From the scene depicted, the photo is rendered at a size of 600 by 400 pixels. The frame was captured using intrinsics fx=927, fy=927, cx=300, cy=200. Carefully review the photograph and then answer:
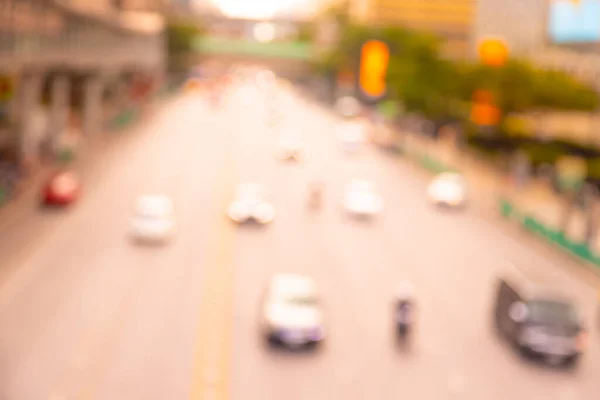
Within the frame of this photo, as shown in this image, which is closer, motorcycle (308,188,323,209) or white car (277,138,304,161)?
motorcycle (308,188,323,209)

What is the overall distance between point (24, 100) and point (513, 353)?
37353 mm

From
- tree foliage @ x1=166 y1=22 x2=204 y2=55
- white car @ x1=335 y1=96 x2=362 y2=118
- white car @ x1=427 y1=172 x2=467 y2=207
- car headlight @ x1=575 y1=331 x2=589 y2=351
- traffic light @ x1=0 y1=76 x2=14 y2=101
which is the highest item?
tree foliage @ x1=166 y1=22 x2=204 y2=55

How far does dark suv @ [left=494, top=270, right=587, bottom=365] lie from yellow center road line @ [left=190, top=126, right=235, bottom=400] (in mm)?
7354

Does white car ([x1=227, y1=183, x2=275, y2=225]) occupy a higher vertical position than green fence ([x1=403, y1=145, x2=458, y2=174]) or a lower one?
higher

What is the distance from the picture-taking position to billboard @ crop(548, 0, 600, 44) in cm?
5867

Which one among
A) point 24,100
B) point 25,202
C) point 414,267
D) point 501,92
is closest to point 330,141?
point 501,92

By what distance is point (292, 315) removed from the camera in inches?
902

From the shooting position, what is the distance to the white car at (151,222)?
3516 cm

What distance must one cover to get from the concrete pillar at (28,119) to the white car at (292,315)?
3241 cm

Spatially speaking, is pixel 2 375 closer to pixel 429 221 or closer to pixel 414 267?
pixel 414 267

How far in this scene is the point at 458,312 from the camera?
1083 inches

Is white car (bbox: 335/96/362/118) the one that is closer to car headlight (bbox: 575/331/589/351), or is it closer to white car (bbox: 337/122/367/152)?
white car (bbox: 337/122/367/152)

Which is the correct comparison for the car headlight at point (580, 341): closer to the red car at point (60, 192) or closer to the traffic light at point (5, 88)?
the red car at point (60, 192)

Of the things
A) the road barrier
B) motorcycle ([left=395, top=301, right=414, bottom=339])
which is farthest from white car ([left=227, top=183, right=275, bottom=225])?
motorcycle ([left=395, top=301, right=414, bottom=339])
